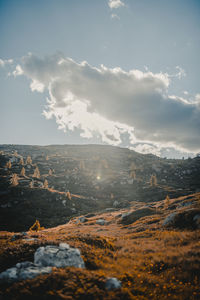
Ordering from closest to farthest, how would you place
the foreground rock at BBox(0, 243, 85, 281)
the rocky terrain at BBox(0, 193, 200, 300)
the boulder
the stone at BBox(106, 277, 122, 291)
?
the rocky terrain at BBox(0, 193, 200, 300) < the stone at BBox(106, 277, 122, 291) < the foreground rock at BBox(0, 243, 85, 281) < the boulder

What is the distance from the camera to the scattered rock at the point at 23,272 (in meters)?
9.25

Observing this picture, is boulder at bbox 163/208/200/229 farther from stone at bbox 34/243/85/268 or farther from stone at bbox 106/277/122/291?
stone at bbox 34/243/85/268

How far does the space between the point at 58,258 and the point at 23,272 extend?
303 centimetres

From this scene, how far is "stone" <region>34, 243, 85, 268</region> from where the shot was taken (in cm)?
1148

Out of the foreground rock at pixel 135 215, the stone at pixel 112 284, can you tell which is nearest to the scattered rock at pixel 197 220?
the stone at pixel 112 284

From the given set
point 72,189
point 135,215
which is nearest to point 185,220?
point 135,215

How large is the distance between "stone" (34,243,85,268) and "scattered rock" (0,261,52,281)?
2.62 feet

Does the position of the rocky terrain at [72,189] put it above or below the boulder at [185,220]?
below

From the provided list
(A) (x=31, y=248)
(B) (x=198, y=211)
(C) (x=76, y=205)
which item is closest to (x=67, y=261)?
(A) (x=31, y=248)

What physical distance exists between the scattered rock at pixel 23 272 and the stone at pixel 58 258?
80 cm

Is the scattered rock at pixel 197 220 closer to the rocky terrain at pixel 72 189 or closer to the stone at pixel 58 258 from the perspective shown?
the stone at pixel 58 258

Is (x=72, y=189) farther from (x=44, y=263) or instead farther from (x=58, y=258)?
(x=44, y=263)

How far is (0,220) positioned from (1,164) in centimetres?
8110

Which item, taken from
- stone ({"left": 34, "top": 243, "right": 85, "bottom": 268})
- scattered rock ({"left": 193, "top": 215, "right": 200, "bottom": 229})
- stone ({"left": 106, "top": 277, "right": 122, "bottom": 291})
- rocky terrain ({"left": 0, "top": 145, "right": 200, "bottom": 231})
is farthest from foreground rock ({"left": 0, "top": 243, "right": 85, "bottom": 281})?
rocky terrain ({"left": 0, "top": 145, "right": 200, "bottom": 231})
